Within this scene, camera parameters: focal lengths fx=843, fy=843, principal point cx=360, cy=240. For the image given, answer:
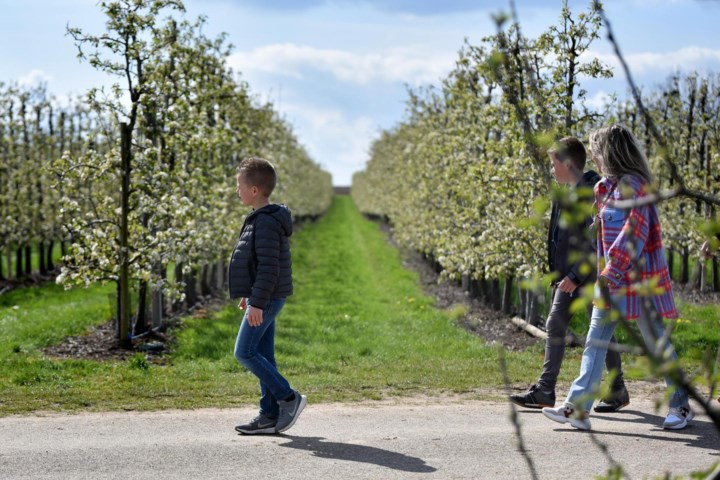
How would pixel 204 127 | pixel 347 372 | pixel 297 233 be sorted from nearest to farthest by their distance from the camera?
1. pixel 347 372
2. pixel 204 127
3. pixel 297 233

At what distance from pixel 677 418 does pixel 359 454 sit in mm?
2557

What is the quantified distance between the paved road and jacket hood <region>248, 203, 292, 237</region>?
163 cm

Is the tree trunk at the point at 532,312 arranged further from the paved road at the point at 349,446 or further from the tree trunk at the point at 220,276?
the tree trunk at the point at 220,276

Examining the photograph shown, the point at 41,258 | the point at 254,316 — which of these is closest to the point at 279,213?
the point at 254,316

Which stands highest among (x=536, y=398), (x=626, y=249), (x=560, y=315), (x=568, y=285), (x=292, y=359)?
(x=626, y=249)

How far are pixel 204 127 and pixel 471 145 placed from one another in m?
5.58

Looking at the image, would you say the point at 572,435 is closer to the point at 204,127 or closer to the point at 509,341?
the point at 509,341

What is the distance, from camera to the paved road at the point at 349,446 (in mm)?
5543

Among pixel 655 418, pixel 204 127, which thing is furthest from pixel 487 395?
pixel 204 127

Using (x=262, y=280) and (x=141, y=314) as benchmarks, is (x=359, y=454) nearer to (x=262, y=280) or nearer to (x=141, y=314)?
(x=262, y=280)

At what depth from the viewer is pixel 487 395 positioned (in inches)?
331

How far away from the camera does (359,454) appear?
19.5 feet

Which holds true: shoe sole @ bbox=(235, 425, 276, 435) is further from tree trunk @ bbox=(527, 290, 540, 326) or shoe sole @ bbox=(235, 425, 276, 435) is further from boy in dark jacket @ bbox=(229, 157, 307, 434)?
tree trunk @ bbox=(527, 290, 540, 326)

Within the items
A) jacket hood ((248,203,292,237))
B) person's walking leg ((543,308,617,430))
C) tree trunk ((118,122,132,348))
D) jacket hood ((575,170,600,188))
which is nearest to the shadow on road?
person's walking leg ((543,308,617,430))
